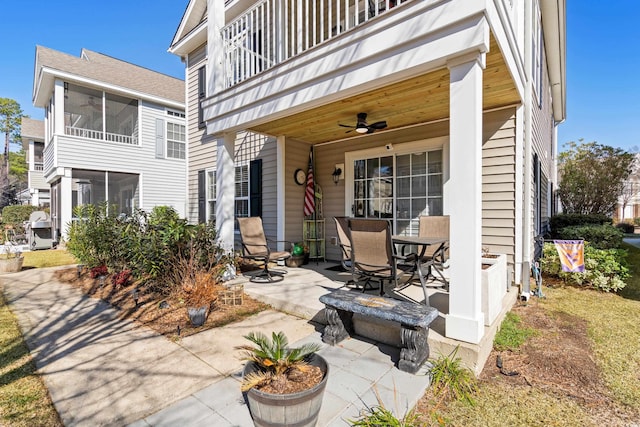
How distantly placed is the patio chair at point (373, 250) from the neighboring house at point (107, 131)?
29.7 feet

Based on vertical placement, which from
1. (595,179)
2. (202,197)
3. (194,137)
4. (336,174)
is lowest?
(202,197)

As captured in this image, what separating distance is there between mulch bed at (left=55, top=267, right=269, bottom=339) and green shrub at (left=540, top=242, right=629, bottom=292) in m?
4.91

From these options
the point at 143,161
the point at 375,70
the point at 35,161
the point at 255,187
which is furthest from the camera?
the point at 35,161

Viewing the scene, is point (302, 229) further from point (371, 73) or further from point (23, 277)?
point (23, 277)

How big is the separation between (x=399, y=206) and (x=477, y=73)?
129 inches

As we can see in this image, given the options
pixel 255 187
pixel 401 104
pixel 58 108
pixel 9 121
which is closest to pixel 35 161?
pixel 9 121

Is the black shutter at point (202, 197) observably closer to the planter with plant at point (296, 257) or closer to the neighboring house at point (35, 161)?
the planter with plant at point (296, 257)

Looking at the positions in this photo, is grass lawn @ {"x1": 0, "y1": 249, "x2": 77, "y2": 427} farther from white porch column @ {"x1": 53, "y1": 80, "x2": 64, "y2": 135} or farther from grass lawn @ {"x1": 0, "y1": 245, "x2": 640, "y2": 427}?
white porch column @ {"x1": 53, "y1": 80, "x2": 64, "y2": 135}

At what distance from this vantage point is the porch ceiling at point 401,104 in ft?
11.2

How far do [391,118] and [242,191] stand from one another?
13.2 feet

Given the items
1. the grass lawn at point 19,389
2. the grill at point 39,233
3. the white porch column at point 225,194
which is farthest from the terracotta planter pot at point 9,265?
the white porch column at point 225,194

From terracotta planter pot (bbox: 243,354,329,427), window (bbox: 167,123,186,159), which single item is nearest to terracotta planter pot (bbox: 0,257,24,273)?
window (bbox: 167,123,186,159)

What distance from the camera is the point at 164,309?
3893 millimetres

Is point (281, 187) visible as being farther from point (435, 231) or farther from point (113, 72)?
point (113, 72)
